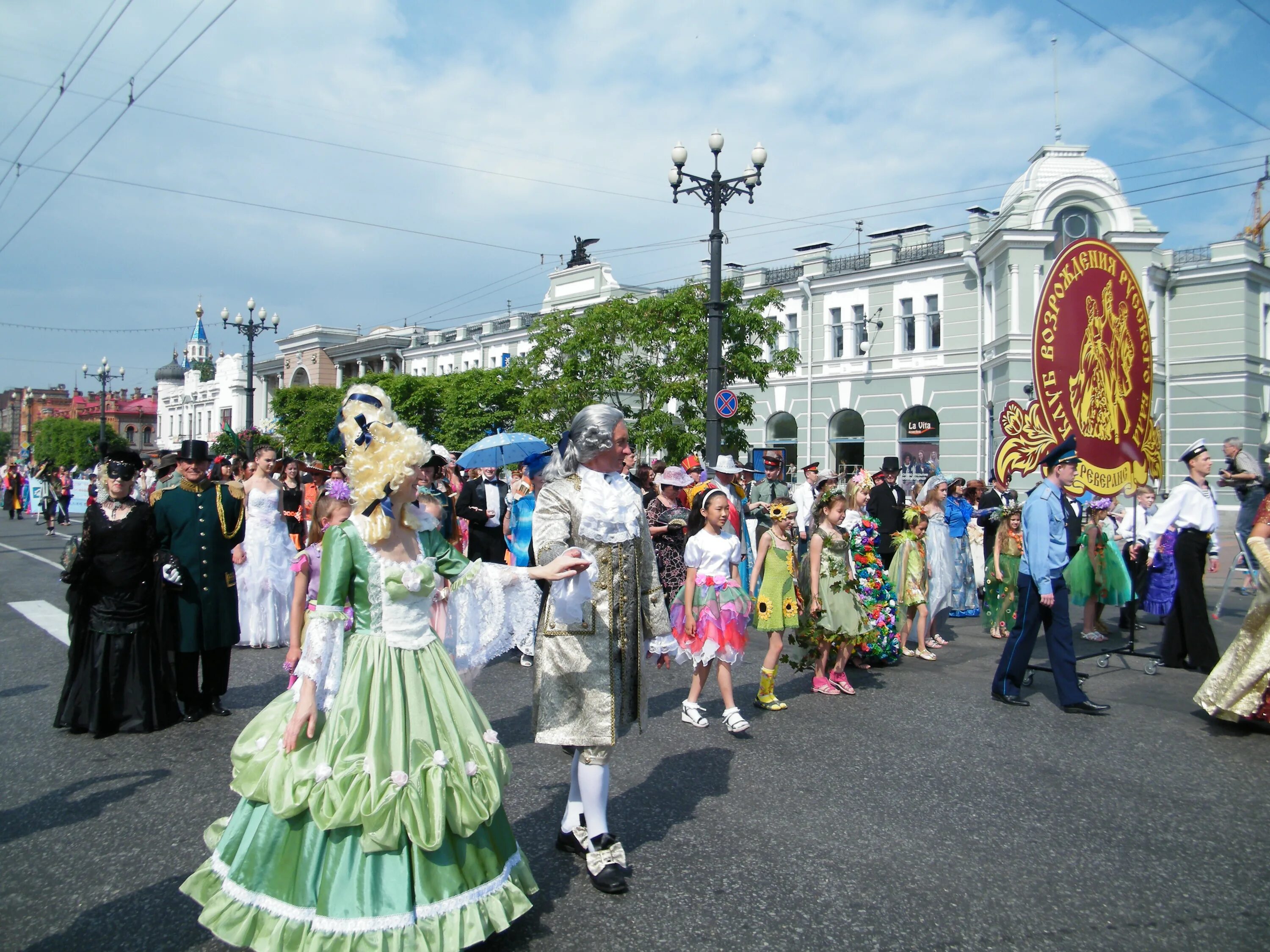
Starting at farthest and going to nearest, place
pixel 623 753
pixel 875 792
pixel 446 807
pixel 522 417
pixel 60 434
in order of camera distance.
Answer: pixel 60 434 < pixel 522 417 < pixel 623 753 < pixel 875 792 < pixel 446 807

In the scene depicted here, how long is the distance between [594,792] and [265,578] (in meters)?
6.64

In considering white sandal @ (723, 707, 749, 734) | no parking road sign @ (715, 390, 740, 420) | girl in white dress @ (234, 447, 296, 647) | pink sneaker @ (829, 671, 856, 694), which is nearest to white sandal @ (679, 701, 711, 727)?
white sandal @ (723, 707, 749, 734)

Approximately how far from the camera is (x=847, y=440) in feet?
113

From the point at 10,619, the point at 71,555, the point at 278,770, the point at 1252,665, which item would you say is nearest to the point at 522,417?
the point at 10,619

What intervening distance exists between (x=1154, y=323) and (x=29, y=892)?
33805mm

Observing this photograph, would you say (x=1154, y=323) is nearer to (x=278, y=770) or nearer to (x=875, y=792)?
(x=875, y=792)

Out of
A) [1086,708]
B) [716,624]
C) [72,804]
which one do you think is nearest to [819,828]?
[716,624]

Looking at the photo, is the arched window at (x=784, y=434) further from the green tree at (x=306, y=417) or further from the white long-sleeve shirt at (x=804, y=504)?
the green tree at (x=306, y=417)

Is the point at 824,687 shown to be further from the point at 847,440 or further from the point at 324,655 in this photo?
the point at 847,440

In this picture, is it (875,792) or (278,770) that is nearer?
(278,770)

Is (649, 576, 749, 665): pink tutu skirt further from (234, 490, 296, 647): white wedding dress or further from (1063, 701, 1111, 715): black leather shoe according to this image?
(234, 490, 296, 647): white wedding dress

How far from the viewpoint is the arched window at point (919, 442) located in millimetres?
31328

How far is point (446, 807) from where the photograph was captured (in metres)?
2.96

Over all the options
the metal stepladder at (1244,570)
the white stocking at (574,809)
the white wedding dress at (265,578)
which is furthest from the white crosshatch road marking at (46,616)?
the metal stepladder at (1244,570)
